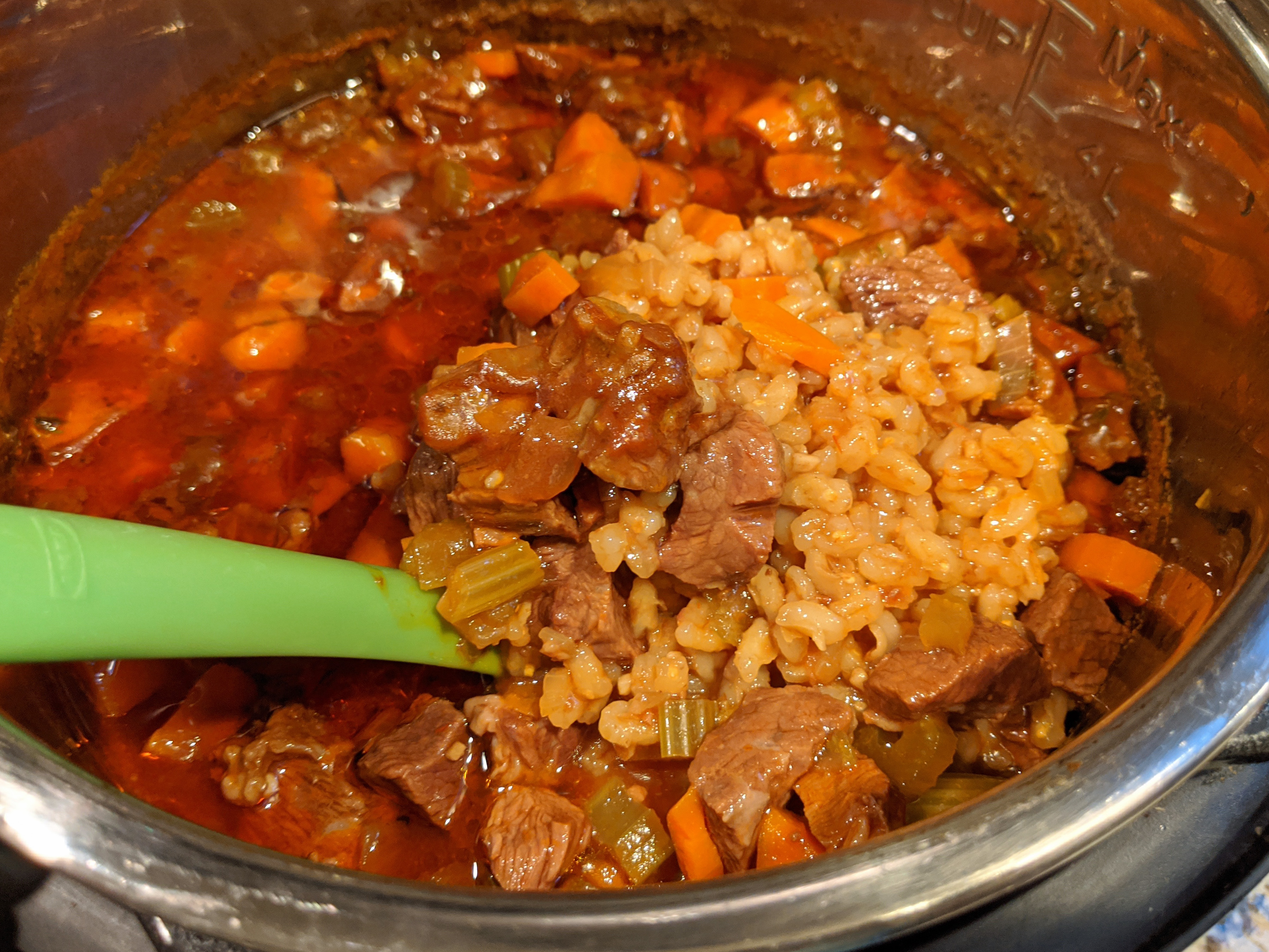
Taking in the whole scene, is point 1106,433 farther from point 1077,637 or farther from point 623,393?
point 623,393

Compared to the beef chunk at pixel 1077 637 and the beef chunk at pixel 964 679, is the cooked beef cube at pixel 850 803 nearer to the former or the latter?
the beef chunk at pixel 964 679

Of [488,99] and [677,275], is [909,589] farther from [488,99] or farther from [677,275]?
[488,99]

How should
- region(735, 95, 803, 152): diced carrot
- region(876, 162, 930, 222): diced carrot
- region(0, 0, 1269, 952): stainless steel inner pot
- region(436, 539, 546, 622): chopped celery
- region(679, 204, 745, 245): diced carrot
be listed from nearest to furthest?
region(0, 0, 1269, 952): stainless steel inner pot → region(436, 539, 546, 622): chopped celery → region(679, 204, 745, 245): diced carrot → region(876, 162, 930, 222): diced carrot → region(735, 95, 803, 152): diced carrot

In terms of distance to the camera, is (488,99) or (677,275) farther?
(488,99)

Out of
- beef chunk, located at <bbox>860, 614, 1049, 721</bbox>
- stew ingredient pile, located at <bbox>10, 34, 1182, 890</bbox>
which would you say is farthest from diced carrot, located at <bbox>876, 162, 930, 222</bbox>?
beef chunk, located at <bbox>860, 614, 1049, 721</bbox>

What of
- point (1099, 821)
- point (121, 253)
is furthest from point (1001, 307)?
point (121, 253)

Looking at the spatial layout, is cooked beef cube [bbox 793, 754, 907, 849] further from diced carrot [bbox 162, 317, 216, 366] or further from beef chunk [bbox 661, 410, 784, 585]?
diced carrot [bbox 162, 317, 216, 366]
